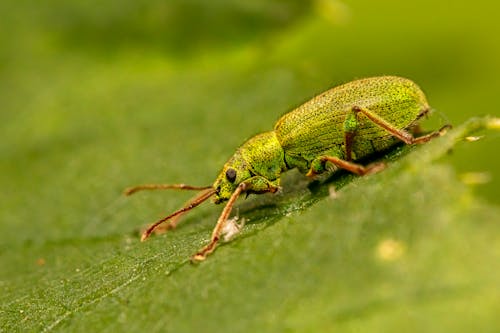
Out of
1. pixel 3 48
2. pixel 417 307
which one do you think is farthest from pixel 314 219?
pixel 3 48

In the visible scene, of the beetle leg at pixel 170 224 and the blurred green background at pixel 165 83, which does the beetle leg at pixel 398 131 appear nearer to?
the blurred green background at pixel 165 83

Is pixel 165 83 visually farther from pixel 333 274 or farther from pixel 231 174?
pixel 333 274

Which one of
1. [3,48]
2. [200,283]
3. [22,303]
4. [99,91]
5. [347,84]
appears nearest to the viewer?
[200,283]

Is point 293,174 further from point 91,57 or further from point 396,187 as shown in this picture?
point 91,57

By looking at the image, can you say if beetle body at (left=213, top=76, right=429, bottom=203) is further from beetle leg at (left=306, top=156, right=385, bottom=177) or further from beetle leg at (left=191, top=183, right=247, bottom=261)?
beetle leg at (left=191, top=183, right=247, bottom=261)

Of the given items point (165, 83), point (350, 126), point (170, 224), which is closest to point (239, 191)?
point (170, 224)

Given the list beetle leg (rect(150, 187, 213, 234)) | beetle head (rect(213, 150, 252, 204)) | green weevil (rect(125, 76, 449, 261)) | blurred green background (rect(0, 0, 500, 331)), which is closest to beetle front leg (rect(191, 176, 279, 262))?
green weevil (rect(125, 76, 449, 261))
